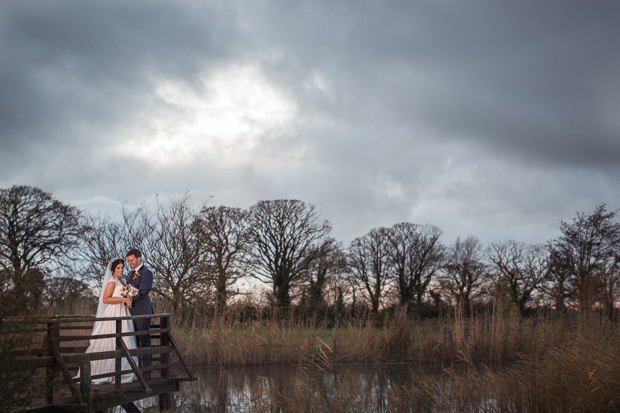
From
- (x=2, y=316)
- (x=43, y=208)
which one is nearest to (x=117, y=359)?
(x=2, y=316)

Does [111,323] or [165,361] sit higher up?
[111,323]

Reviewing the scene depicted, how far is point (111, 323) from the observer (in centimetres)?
648

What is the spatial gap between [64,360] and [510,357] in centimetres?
932

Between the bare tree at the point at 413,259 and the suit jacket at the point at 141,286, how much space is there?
26.1m

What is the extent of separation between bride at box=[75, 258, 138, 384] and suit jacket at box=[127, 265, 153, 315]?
0.15 metres

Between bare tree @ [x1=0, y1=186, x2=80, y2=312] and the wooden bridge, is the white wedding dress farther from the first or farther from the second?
bare tree @ [x1=0, y1=186, x2=80, y2=312]

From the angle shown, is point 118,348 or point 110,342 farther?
point 110,342

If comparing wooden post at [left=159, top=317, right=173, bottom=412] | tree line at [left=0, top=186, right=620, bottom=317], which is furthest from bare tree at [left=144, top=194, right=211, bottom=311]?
wooden post at [left=159, top=317, right=173, bottom=412]

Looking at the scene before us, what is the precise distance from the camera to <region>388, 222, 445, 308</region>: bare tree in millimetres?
31953

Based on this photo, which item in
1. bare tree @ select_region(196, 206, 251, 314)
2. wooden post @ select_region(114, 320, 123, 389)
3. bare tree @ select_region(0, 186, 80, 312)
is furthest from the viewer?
bare tree @ select_region(0, 186, 80, 312)

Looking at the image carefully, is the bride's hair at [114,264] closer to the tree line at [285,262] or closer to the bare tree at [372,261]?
the tree line at [285,262]

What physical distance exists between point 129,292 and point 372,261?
26.9 meters

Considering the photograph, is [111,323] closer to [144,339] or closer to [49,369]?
[144,339]

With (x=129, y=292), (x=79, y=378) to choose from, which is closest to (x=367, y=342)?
(x=129, y=292)
